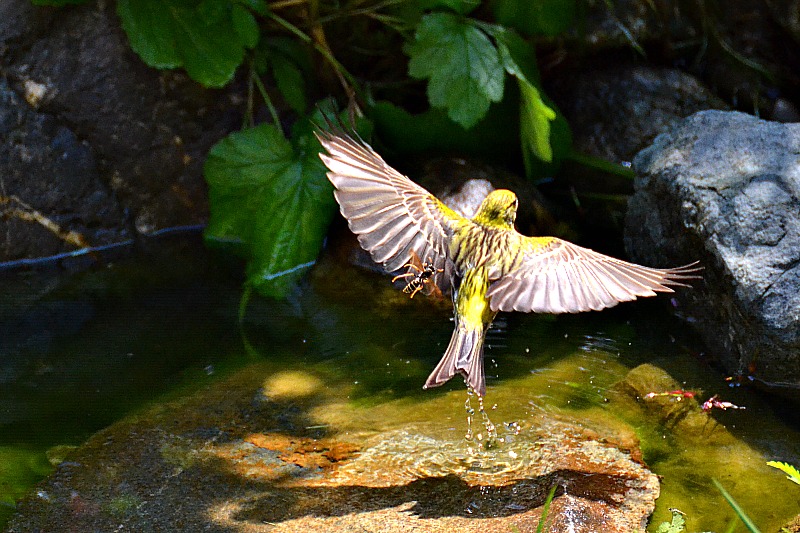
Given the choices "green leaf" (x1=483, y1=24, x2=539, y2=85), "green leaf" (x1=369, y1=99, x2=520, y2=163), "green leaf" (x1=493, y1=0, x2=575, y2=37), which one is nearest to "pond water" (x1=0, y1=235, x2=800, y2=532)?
"green leaf" (x1=369, y1=99, x2=520, y2=163)

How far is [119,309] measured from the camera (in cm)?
456

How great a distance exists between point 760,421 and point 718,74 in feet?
10.6

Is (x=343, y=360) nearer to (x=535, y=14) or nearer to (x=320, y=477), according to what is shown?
(x=320, y=477)

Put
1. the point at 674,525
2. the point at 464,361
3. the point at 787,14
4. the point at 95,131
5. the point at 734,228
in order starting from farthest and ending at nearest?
the point at 787,14 → the point at 95,131 → the point at 734,228 → the point at 464,361 → the point at 674,525

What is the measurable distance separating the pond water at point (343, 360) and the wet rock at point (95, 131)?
0.40m

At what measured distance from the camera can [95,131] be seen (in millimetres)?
5242

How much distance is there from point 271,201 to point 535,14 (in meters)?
1.88

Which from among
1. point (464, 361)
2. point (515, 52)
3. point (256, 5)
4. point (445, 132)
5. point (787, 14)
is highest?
point (256, 5)

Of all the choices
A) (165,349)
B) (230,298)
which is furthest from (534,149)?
(165,349)

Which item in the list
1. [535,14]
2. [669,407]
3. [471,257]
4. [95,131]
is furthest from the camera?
[95,131]

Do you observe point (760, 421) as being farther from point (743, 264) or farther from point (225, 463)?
point (225, 463)

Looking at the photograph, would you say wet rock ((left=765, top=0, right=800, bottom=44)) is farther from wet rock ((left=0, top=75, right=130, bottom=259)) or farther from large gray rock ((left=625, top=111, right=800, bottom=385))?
wet rock ((left=0, top=75, right=130, bottom=259))

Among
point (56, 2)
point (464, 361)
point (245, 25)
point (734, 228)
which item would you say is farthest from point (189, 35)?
point (734, 228)

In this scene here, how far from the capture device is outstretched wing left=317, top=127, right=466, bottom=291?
132 inches
